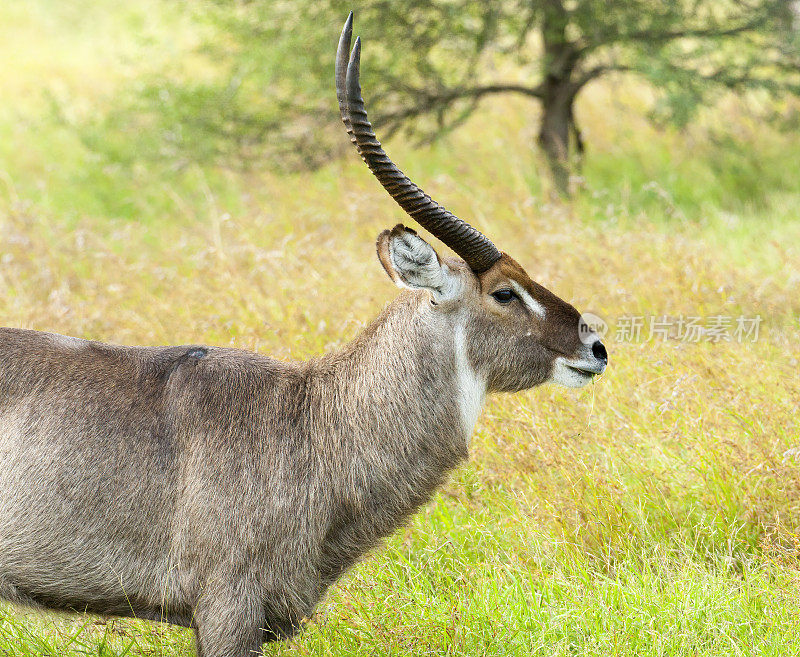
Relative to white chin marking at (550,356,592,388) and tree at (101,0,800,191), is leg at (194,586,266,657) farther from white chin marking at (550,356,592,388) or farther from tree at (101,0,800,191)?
tree at (101,0,800,191)

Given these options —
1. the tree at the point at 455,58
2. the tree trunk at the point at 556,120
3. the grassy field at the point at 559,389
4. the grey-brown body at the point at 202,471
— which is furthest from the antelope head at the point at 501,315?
the tree trunk at the point at 556,120

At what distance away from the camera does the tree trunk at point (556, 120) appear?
28.4 feet

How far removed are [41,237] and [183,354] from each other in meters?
4.95

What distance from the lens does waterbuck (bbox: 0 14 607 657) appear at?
9.39 feet

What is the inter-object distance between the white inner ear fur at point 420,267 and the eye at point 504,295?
0.15m

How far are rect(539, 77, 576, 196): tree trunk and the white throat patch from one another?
18.9 ft

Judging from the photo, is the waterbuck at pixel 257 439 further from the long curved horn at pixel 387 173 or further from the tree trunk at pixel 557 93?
the tree trunk at pixel 557 93

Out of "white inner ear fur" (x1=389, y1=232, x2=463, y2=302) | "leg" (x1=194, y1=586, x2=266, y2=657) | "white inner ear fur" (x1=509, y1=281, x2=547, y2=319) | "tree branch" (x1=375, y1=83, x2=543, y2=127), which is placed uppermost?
"tree branch" (x1=375, y1=83, x2=543, y2=127)

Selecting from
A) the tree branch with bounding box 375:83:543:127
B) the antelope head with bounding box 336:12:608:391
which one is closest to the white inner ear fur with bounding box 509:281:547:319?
the antelope head with bounding box 336:12:608:391

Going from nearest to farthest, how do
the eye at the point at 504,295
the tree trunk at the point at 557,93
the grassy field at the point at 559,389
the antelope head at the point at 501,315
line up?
the antelope head at the point at 501,315
the eye at the point at 504,295
the grassy field at the point at 559,389
the tree trunk at the point at 557,93

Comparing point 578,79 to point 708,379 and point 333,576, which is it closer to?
point 708,379

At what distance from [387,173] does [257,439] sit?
1.00 meters

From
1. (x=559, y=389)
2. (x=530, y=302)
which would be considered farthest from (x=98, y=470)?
(x=559, y=389)

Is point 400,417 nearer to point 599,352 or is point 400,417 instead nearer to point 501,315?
point 501,315
